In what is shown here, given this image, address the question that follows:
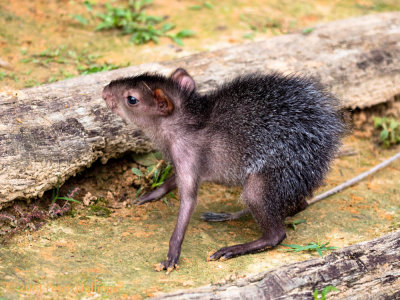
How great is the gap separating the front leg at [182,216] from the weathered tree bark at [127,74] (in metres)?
1.02

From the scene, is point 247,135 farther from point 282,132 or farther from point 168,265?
point 168,265

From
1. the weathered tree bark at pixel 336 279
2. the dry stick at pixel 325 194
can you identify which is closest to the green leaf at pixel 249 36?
the dry stick at pixel 325 194

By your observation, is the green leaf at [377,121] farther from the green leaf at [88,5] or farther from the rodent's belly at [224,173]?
the green leaf at [88,5]

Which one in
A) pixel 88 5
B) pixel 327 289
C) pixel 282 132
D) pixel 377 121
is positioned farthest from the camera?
pixel 88 5

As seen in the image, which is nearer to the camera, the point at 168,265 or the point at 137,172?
the point at 168,265

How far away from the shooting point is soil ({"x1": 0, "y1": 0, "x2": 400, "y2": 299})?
4066 millimetres

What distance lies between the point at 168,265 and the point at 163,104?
1.52 m

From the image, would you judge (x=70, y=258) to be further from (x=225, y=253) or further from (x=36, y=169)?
(x=225, y=253)

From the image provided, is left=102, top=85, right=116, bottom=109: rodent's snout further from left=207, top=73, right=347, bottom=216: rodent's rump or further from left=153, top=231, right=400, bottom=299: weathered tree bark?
left=153, top=231, right=400, bottom=299: weathered tree bark

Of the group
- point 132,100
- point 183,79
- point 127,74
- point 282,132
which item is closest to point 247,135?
point 282,132

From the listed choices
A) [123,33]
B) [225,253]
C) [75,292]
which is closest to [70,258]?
[75,292]

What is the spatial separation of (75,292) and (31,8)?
5635mm

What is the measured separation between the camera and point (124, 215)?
5.20 m

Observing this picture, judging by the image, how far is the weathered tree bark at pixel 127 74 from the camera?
15.4ft
